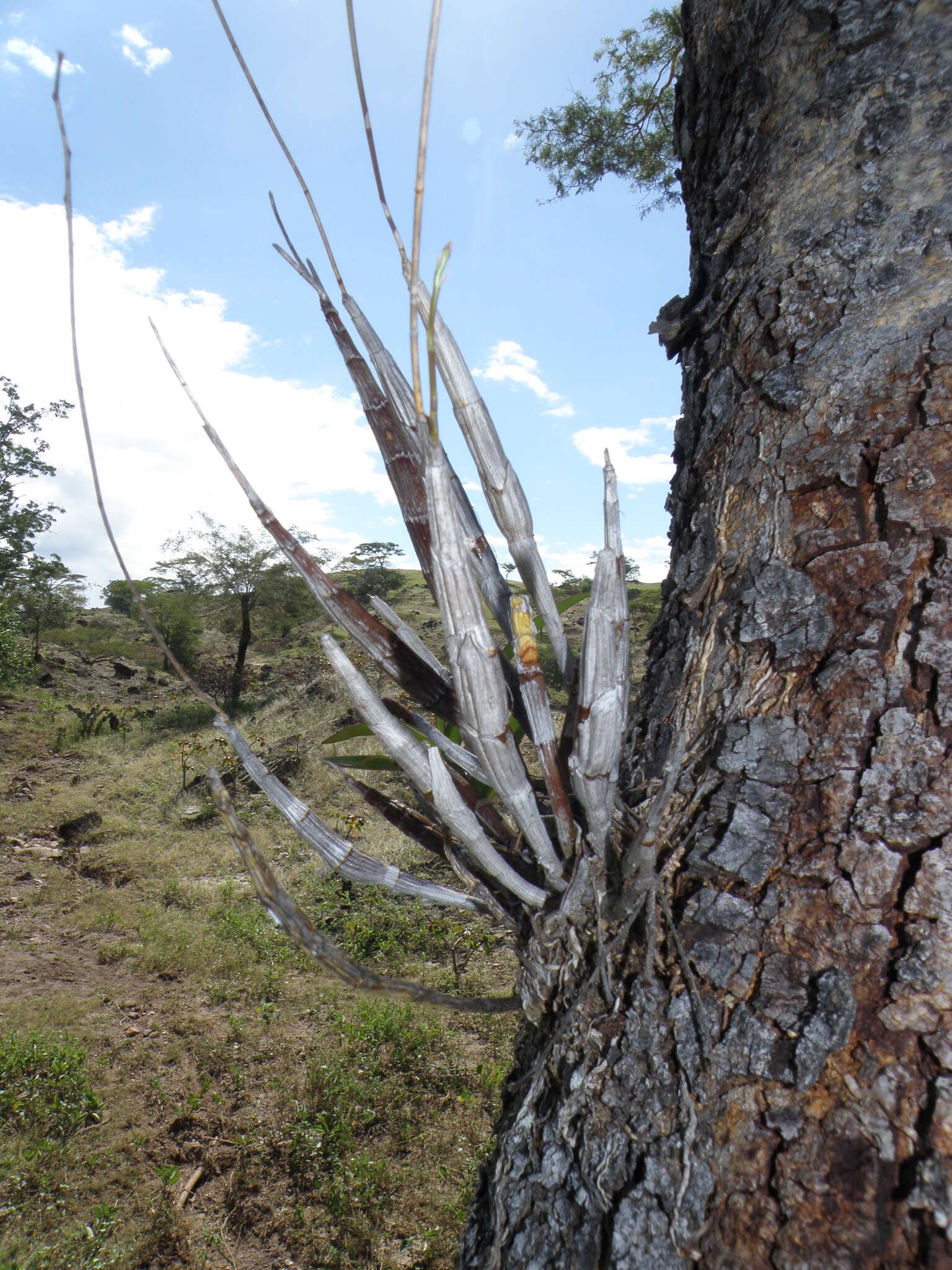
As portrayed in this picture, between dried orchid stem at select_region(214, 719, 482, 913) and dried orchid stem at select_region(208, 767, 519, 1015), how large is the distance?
0.49 feet

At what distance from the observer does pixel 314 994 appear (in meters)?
4.25

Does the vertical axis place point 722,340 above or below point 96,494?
above

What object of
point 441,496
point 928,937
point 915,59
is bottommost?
point 928,937

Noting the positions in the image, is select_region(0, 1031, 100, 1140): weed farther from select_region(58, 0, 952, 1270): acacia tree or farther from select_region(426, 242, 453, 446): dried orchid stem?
select_region(426, 242, 453, 446): dried orchid stem

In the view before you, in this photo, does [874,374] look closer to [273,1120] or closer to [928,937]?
[928,937]

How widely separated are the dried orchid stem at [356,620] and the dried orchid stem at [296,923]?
260mm

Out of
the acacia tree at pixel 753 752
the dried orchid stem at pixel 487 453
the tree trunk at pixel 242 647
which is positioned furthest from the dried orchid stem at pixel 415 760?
the tree trunk at pixel 242 647

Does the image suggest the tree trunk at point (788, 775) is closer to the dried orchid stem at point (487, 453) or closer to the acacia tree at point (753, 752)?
the acacia tree at point (753, 752)

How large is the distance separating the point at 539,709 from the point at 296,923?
0.36 m

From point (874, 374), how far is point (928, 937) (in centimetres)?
68

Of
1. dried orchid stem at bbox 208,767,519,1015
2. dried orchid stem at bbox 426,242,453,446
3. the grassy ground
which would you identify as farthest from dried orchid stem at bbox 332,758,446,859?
the grassy ground

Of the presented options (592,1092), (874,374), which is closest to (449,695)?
(592,1092)

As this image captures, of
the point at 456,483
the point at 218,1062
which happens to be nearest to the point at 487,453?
the point at 456,483

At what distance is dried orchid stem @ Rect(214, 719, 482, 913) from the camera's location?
2.74 ft
